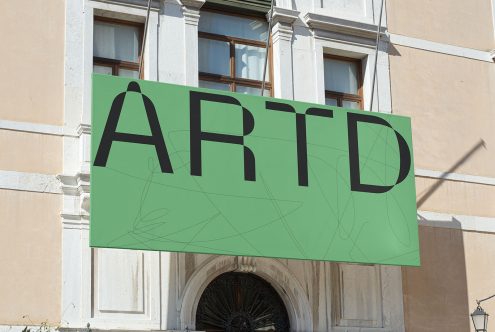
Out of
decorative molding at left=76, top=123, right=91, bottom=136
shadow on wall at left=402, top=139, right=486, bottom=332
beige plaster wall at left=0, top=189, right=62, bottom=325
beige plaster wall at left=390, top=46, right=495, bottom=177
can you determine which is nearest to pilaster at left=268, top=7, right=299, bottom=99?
beige plaster wall at left=390, top=46, right=495, bottom=177

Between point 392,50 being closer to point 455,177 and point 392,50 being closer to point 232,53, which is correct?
point 455,177

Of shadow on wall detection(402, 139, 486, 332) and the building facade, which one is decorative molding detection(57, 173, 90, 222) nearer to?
the building facade

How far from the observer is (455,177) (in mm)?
16828

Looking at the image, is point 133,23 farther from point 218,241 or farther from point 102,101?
point 218,241

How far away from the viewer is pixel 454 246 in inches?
651

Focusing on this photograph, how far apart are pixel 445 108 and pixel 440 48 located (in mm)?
973

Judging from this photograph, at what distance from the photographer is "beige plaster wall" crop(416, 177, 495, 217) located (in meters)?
16.5

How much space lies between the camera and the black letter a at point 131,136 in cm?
1316

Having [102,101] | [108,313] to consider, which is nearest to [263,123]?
[102,101]

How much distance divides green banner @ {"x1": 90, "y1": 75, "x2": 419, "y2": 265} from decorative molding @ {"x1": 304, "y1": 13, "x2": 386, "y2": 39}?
196 cm

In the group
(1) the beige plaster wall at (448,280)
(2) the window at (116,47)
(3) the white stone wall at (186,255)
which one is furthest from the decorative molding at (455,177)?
(2) the window at (116,47)

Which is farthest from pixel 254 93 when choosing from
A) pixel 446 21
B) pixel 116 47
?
pixel 446 21

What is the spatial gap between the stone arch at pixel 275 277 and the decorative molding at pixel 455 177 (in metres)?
2.70

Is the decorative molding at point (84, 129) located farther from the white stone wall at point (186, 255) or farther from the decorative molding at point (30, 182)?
the decorative molding at point (30, 182)
